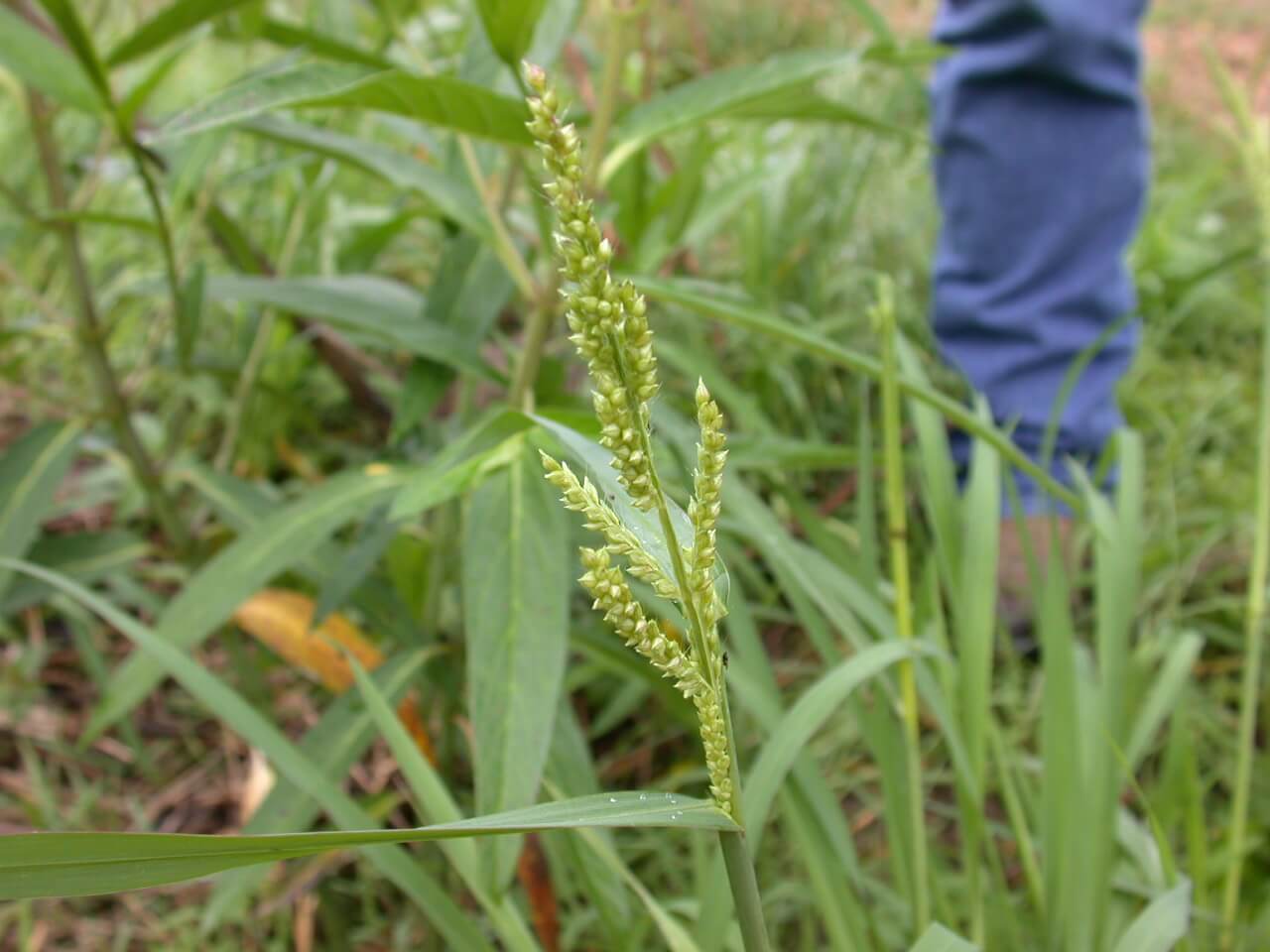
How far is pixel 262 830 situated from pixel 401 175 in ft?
1.81

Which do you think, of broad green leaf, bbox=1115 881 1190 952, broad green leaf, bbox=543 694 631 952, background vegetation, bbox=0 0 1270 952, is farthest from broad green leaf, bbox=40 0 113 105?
broad green leaf, bbox=1115 881 1190 952

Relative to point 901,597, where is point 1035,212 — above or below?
above

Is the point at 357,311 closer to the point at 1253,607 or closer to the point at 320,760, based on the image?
the point at 320,760

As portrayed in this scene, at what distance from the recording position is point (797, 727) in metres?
0.76

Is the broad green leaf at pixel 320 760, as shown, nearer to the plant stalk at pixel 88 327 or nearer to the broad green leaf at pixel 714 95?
the plant stalk at pixel 88 327

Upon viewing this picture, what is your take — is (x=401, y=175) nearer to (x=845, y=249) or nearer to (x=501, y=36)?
(x=501, y=36)

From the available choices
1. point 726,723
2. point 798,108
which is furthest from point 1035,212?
point 726,723

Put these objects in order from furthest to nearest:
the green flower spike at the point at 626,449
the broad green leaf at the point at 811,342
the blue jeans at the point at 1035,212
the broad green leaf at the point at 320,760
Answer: the blue jeans at the point at 1035,212 < the broad green leaf at the point at 320,760 < the broad green leaf at the point at 811,342 < the green flower spike at the point at 626,449

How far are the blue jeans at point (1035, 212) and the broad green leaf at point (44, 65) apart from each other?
3.74ft

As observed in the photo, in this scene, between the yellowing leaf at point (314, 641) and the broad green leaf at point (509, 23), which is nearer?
the broad green leaf at point (509, 23)

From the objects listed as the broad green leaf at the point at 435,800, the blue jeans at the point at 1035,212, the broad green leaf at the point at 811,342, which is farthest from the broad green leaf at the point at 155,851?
the blue jeans at the point at 1035,212

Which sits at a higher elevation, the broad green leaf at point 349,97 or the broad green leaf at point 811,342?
the broad green leaf at point 349,97

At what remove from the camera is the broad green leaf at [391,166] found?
89 centimetres

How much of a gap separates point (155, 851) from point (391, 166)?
651mm
